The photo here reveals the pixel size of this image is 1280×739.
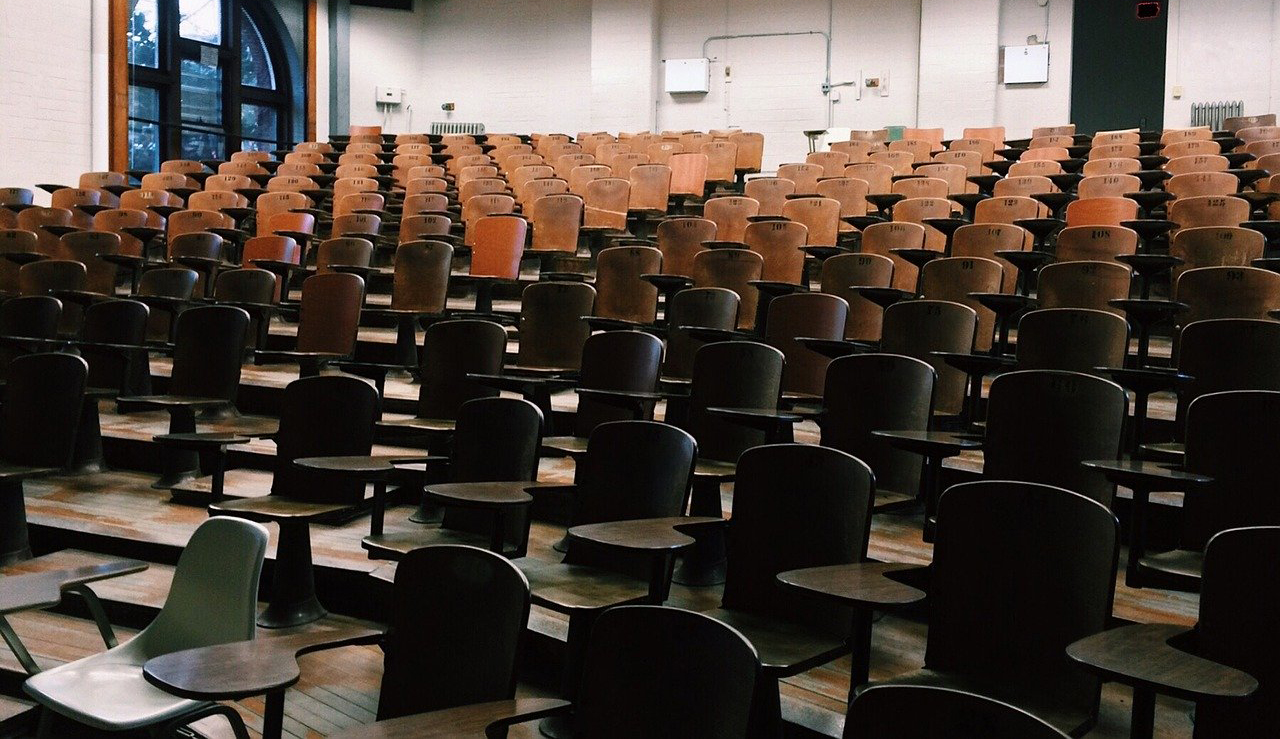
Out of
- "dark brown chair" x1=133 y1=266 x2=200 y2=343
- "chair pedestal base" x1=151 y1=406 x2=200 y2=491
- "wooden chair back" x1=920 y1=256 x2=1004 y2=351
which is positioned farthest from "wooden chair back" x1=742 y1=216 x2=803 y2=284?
"dark brown chair" x1=133 y1=266 x2=200 y2=343

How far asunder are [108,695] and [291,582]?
682 mm

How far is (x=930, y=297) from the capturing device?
3615mm

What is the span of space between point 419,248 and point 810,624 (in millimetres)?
Result: 2803

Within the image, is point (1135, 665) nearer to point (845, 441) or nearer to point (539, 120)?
point (845, 441)

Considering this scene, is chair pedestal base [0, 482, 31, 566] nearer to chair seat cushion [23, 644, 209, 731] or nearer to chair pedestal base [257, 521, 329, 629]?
chair pedestal base [257, 521, 329, 629]

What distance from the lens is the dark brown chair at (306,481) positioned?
2.65 m

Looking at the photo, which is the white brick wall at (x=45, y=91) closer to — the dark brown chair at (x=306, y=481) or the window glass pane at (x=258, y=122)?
the window glass pane at (x=258, y=122)

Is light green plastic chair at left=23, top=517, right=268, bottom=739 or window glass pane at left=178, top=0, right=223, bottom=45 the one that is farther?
window glass pane at left=178, top=0, right=223, bottom=45

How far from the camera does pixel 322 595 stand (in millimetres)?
2775

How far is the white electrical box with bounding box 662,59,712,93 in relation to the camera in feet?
34.1

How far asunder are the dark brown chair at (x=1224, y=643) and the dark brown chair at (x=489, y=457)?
1.36 m

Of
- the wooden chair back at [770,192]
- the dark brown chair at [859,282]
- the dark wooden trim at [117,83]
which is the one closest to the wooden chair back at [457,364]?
the dark brown chair at [859,282]

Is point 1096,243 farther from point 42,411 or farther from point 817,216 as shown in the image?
point 42,411

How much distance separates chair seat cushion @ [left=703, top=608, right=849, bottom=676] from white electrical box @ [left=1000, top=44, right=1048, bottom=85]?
27.6ft
